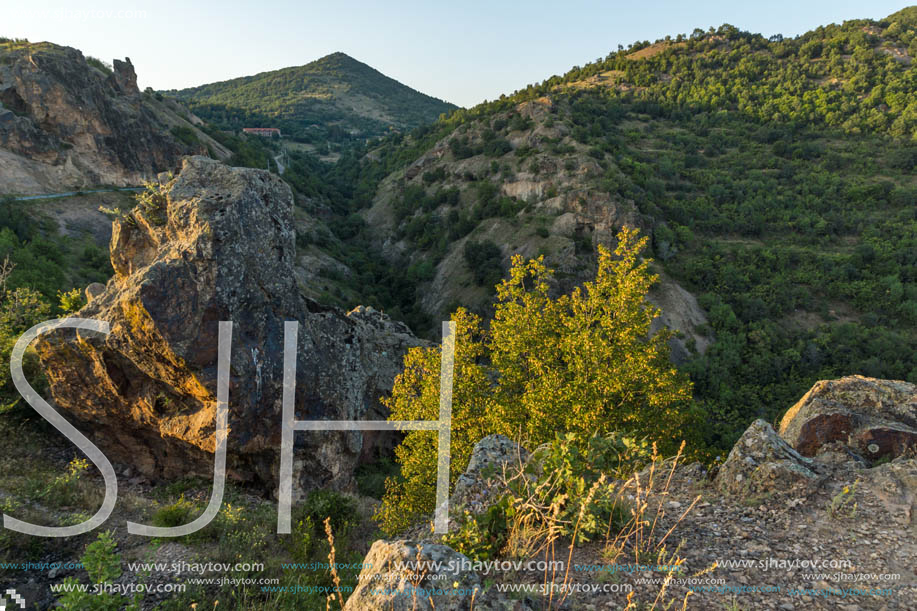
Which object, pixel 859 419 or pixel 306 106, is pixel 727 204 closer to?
pixel 859 419

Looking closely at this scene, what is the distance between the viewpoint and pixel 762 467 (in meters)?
6.67

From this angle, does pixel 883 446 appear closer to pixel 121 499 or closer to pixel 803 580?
pixel 803 580

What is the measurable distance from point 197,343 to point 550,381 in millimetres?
8843

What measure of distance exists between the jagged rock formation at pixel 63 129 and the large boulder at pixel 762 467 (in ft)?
146

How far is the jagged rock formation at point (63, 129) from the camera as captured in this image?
31969 mm

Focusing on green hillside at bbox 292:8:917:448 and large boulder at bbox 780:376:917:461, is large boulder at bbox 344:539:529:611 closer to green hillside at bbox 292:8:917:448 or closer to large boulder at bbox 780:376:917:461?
large boulder at bbox 780:376:917:461

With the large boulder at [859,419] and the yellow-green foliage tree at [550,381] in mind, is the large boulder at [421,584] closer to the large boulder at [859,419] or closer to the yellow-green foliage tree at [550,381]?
the yellow-green foliage tree at [550,381]

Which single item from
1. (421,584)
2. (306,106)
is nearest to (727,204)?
(421,584)

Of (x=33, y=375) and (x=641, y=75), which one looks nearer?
(x=33, y=375)

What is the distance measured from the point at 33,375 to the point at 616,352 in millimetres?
16906

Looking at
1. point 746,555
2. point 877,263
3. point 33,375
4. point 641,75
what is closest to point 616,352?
point 746,555

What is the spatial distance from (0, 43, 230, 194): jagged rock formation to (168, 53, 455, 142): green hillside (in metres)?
78.7

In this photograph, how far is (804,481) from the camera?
6.46 m

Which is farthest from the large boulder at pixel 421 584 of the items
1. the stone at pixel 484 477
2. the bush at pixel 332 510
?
the bush at pixel 332 510
